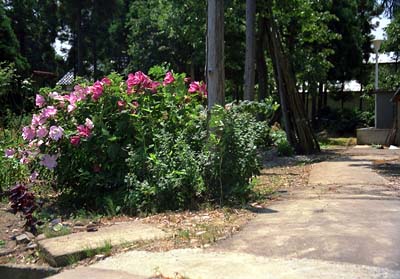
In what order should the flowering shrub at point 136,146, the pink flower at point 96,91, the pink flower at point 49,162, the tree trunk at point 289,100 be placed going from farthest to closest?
1. the tree trunk at point 289,100
2. the pink flower at point 96,91
3. the pink flower at point 49,162
4. the flowering shrub at point 136,146

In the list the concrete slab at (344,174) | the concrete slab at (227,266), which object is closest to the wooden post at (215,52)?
the concrete slab at (344,174)

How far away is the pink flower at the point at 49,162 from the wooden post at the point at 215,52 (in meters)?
2.79

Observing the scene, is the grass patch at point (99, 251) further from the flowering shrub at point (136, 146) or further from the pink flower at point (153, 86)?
the pink flower at point (153, 86)

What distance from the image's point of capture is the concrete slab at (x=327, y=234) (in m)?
5.25

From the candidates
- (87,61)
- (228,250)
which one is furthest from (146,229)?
(87,61)

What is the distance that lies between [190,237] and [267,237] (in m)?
0.87

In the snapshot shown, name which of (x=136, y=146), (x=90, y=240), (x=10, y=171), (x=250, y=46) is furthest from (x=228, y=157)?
(x=250, y=46)

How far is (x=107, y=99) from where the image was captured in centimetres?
849

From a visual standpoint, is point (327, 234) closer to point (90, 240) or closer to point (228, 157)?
point (228, 157)

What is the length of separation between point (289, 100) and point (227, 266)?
13369 millimetres

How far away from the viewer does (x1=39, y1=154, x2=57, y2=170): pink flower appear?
822 cm

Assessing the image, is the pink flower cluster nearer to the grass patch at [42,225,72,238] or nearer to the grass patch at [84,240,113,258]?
the grass patch at [42,225,72,238]

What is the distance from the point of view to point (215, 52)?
9492 millimetres

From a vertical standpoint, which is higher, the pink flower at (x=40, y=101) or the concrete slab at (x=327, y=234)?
the pink flower at (x=40, y=101)
